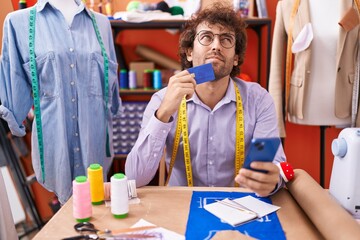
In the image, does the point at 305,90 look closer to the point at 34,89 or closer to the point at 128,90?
the point at 128,90

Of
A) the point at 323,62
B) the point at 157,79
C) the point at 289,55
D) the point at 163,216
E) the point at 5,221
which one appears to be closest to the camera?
the point at 163,216

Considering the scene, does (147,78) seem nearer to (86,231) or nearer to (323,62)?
(323,62)

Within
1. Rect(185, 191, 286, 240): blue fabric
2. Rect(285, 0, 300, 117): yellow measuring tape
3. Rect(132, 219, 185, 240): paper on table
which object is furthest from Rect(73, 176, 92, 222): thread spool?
Rect(285, 0, 300, 117): yellow measuring tape

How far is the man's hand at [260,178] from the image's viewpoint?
1.22 meters

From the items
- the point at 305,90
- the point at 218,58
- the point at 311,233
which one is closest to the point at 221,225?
the point at 311,233

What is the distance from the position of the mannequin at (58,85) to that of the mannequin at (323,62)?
1473 mm

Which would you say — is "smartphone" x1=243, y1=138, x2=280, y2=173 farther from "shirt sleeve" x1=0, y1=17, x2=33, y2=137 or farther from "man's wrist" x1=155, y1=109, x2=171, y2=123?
"shirt sleeve" x1=0, y1=17, x2=33, y2=137

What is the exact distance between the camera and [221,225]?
1.15 metres

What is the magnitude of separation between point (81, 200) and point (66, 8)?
1.24 meters

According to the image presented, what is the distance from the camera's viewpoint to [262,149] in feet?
3.69

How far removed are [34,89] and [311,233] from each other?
58.9 inches

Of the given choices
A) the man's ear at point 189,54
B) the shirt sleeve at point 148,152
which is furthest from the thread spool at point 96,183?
the man's ear at point 189,54

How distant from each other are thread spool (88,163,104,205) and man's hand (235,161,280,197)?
50 centimetres

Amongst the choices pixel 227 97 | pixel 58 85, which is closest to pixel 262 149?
pixel 227 97
